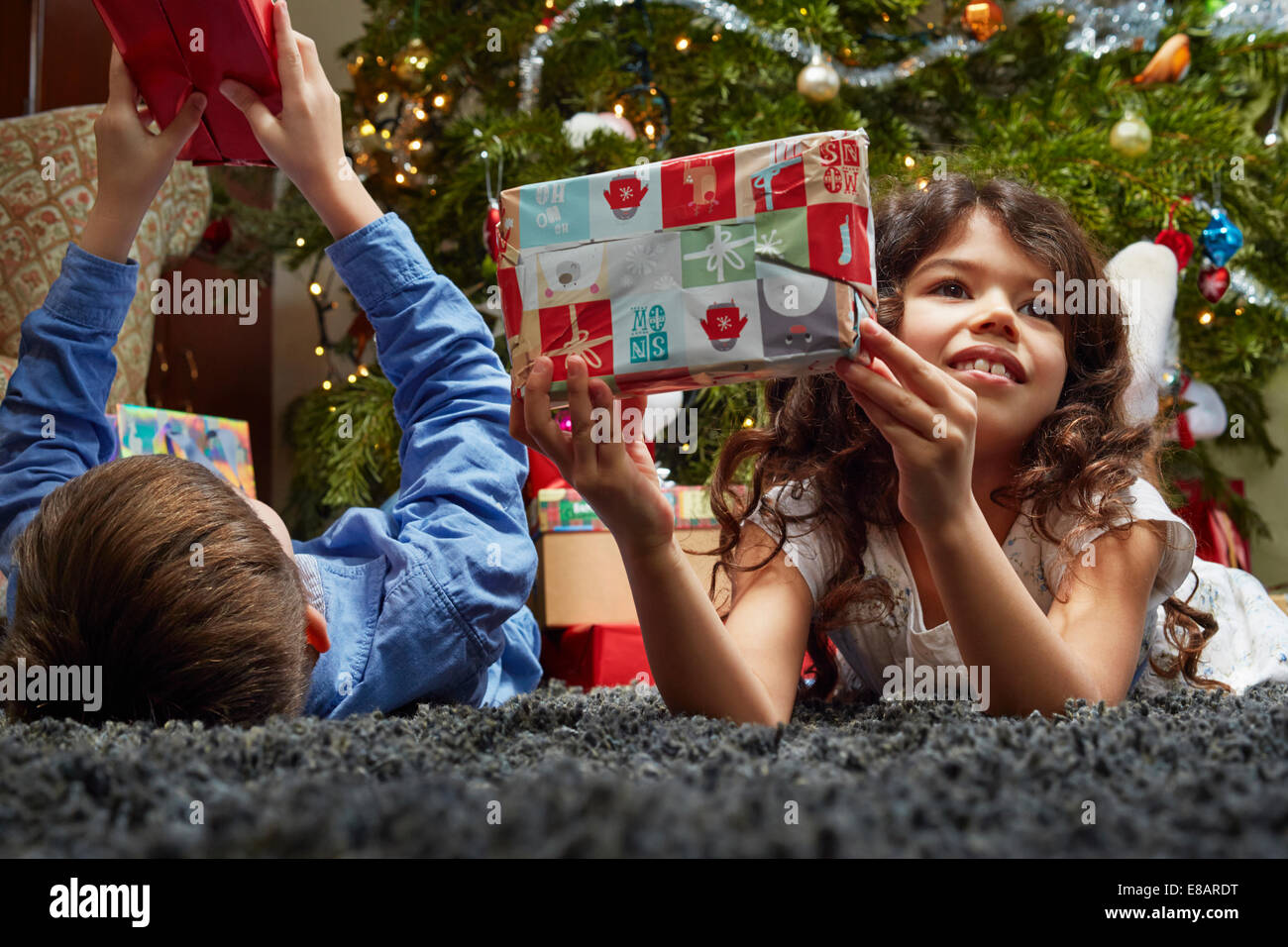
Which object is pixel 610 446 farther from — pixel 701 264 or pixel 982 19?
pixel 982 19

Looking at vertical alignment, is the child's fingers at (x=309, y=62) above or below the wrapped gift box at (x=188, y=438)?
above

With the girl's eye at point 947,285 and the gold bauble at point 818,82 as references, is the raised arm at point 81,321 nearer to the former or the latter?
the girl's eye at point 947,285

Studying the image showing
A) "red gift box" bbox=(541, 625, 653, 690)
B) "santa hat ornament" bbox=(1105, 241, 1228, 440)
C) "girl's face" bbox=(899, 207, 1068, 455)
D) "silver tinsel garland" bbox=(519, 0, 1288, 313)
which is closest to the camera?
"girl's face" bbox=(899, 207, 1068, 455)

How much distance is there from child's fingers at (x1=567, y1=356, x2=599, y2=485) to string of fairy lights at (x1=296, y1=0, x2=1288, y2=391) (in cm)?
121

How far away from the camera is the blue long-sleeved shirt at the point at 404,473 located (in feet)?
2.52

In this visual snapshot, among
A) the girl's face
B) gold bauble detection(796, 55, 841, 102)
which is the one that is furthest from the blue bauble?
the girl's face

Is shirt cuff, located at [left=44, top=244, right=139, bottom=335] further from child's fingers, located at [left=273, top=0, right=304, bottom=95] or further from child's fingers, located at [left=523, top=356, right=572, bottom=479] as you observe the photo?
child's fingers, located at [left=523, top=356, right=572, bottom=479]

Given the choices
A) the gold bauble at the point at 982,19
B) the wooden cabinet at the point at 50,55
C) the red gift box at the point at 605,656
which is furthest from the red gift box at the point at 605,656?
the wooden cabinet at the point at 50,55

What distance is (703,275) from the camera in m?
0.59

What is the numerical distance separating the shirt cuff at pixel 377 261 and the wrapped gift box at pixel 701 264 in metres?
0.25

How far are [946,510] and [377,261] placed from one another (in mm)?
517

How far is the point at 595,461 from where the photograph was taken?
632mm

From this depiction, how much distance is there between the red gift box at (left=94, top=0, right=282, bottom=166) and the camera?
0.73 metres

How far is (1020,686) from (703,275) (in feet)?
1.14
